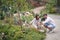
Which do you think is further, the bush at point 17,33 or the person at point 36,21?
the person at point 36,21

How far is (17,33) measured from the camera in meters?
10.9

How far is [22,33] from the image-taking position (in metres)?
11.0

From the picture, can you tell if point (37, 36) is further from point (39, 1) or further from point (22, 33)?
point (39, 1)

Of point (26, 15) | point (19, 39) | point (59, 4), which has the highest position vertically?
point (26, 15)

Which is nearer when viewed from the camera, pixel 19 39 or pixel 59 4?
pixel 19 39

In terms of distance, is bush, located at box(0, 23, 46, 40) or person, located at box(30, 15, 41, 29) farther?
person, located at box(30, 15, 41, 29)

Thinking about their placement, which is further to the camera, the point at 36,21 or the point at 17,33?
the point at 36,21

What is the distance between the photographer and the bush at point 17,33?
1084cm

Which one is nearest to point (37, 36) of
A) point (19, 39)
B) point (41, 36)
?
Answer: point (41, 36)

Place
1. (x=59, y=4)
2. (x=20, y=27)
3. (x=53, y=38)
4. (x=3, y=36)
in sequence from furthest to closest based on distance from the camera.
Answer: (x=59, y=4), (x=53, y=38), (x=20, y=27), (x=3, y=36)

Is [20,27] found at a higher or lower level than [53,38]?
higher

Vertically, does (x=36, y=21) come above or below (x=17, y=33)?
below

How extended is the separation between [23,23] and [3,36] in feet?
4.42

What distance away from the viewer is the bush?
35.6ft
